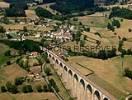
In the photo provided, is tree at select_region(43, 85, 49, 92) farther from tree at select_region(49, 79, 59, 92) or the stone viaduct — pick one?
the stone viaduct

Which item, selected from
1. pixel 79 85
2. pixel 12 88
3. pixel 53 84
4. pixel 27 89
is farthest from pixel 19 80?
pixel 79 85

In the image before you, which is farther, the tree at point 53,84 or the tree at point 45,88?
the tree at point 53,84

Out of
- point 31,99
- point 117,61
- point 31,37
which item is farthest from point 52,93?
point 31,37

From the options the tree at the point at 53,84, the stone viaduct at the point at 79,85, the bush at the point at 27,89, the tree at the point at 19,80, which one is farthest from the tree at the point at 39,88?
the stone viaduct at the point at 79,85

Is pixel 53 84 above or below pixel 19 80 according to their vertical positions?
below

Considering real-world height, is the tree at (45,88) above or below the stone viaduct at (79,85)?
below

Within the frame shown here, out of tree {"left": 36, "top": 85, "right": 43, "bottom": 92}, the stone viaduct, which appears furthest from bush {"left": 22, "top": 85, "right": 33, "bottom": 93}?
the stone viaduct

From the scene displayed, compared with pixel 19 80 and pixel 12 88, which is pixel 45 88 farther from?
pixel 19 80

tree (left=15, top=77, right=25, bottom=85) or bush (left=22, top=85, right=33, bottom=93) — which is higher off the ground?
tree (left=15, top=77, right=25, bottom=85)

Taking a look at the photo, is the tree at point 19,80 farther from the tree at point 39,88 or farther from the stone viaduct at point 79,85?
the stone viaduct at point 79,85
